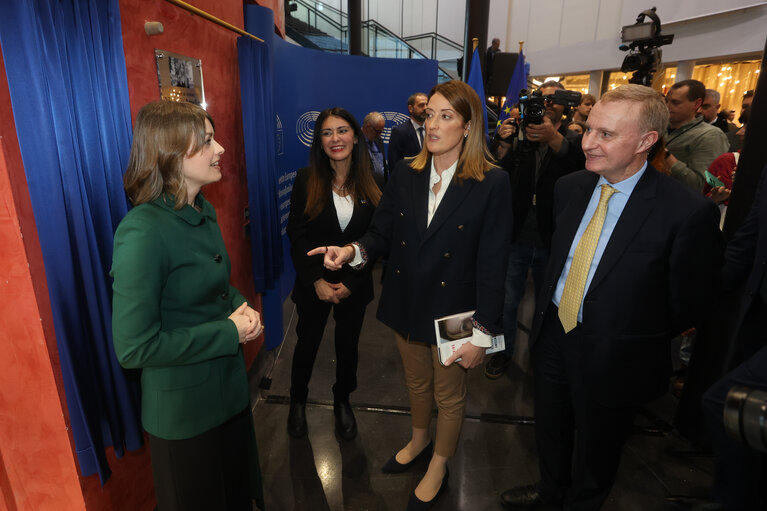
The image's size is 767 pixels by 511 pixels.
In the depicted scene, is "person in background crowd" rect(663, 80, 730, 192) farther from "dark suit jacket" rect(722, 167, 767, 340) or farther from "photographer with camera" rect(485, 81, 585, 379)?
"dark suit jacket" rect(722, 167, 767, 340)

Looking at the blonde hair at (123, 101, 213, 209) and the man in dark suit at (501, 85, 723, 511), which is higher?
the blonde hair at (123, 101, 213, 209)

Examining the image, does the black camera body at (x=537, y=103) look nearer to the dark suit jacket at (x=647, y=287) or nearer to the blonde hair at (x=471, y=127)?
the blonde hair at (x=471, y=127)

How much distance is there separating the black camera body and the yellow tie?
3.94 ft

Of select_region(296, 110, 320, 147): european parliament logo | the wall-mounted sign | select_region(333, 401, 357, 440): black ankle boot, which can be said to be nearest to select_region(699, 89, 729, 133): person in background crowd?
select_region(296, 110, 320, 147): european parliament logo

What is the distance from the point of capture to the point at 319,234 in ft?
7.69

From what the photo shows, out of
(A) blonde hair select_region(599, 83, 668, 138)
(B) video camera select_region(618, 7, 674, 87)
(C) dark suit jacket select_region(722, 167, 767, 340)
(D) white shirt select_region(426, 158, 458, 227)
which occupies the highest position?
(B) video camera select_region(618, 7, 674, 87)

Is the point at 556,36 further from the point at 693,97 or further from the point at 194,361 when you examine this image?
the point at 194,361

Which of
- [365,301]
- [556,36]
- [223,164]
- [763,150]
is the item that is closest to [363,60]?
[223,164]

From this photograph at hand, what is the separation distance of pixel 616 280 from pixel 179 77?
2104 millimetres

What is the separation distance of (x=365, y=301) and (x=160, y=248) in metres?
1.43

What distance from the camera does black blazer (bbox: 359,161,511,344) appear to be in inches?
69.5

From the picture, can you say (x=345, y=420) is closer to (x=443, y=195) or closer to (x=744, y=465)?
(x=443, y=195)

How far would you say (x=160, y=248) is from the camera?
1188 millimetres

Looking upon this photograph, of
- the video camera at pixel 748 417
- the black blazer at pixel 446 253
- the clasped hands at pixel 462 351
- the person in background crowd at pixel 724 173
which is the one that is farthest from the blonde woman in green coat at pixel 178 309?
the person in background crowd at pixel 724 173
